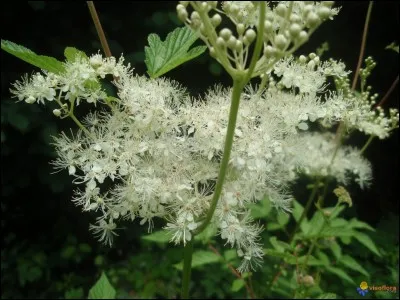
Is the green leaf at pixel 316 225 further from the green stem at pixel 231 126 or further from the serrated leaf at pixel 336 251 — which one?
the green stem at pixel 231 126

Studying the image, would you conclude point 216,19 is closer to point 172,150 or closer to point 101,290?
point 172,150

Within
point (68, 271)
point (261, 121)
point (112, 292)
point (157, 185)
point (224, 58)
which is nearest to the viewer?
point (224, 58)

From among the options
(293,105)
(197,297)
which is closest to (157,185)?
(293,105)

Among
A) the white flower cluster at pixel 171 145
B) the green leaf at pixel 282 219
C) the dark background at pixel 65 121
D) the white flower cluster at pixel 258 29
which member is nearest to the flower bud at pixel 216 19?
the white flower cluster at pixel 258 29

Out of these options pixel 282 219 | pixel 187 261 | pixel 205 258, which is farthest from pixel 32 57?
pixel 282 219

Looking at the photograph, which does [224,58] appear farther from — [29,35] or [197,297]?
[197,297]

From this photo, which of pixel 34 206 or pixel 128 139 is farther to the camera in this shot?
pixel 34 206
